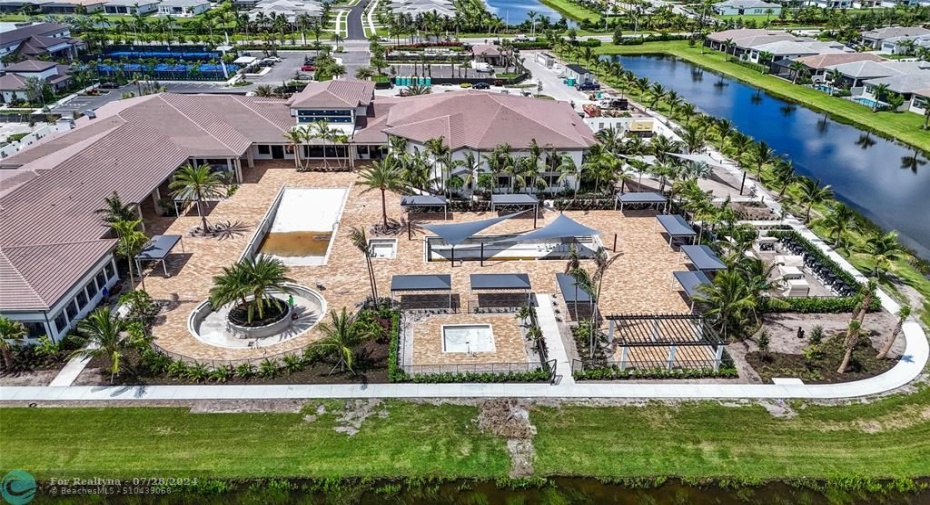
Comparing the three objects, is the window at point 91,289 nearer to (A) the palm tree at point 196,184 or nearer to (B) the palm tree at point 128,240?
(B) the palm tree at point 128,240

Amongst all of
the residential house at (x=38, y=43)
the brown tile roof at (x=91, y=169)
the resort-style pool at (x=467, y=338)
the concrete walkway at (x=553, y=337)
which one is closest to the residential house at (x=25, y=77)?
the residential house at (x=38, y=43)

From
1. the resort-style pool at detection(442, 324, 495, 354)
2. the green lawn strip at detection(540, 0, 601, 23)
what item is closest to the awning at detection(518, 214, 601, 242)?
the resort-style pool at detection(442, 324, 495, 354)

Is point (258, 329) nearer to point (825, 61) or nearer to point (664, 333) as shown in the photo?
point (664, 333)

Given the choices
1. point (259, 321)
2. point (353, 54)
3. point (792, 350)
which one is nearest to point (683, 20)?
point (353, 54)

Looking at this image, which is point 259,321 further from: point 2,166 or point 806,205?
point 806,205

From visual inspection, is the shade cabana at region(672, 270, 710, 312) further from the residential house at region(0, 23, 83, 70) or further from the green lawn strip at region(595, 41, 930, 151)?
the residential house at region(0, 23, 83, 70)

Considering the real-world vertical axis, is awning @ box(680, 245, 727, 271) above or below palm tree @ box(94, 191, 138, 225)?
below

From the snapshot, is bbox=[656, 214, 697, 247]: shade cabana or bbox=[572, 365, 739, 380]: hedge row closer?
bbox=[572, 365, 739, 380]: hedge row
